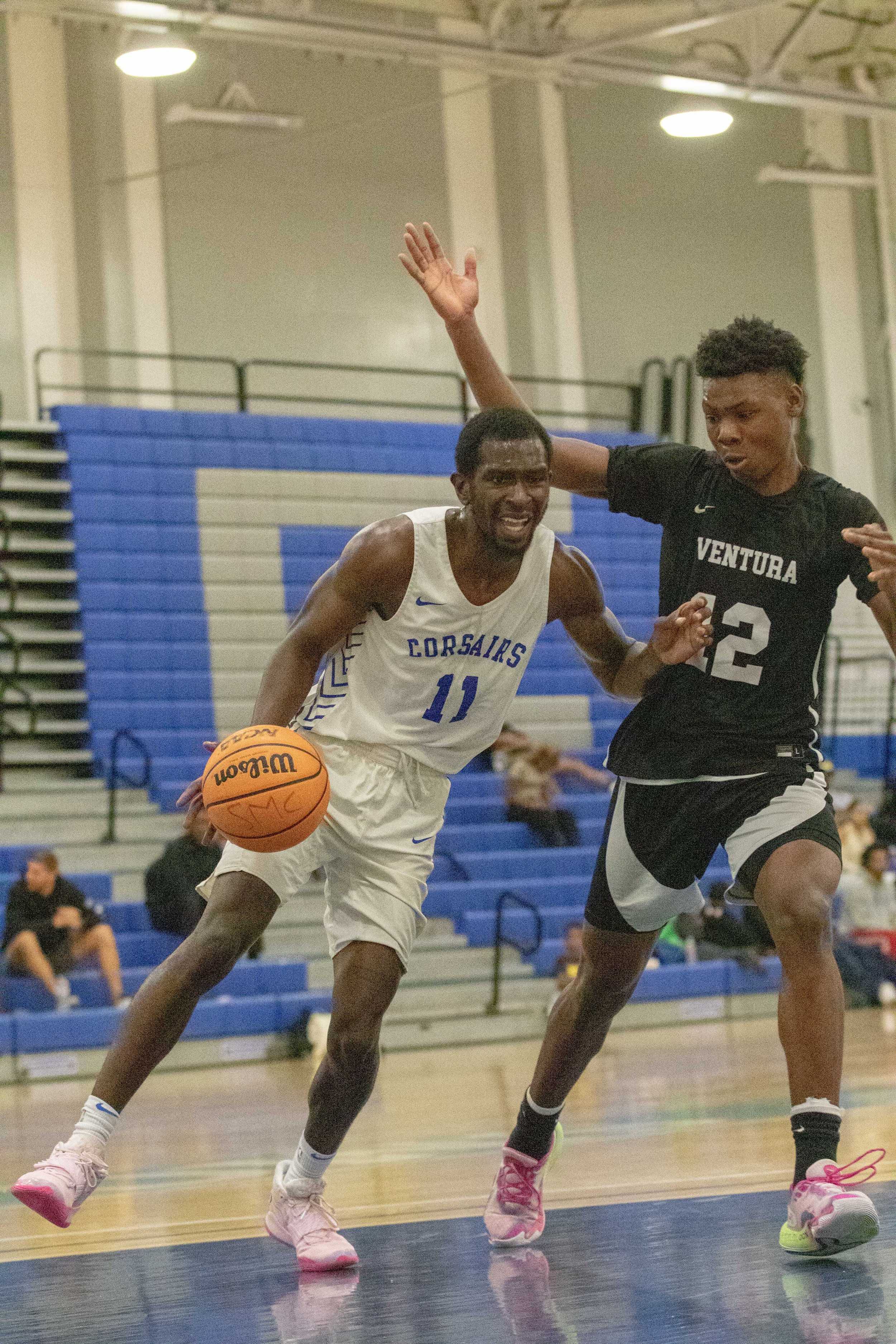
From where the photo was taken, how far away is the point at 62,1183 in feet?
10.6

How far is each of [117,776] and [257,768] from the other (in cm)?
811

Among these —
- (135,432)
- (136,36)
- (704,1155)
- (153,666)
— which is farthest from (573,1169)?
(136,36)

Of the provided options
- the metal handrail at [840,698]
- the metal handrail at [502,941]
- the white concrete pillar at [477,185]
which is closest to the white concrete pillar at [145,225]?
the white concrete pillar at [477,185]

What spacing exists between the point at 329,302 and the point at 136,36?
8.77 ft

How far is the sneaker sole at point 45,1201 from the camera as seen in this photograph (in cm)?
318

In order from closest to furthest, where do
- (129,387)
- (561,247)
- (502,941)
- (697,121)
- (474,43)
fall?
1. (502,941)
2. (697,121)
3. (474,43)
4. (129,387)
5. (561,247)

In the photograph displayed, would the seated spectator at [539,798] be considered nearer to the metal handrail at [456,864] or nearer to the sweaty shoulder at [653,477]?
the metal handrail at [456,864]

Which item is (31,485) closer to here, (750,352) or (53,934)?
(53,934)

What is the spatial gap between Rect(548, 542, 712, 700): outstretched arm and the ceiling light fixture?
6415 mm

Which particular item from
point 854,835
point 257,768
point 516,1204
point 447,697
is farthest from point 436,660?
point 854,835

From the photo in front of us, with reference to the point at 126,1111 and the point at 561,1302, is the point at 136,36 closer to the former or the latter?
the point at 126,1111

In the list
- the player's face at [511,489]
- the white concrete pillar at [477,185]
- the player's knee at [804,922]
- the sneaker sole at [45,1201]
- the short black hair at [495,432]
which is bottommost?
the sneaker sole at [45,1201]

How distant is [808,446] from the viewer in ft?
48.2

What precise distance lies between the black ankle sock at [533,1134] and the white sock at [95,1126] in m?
0.96
